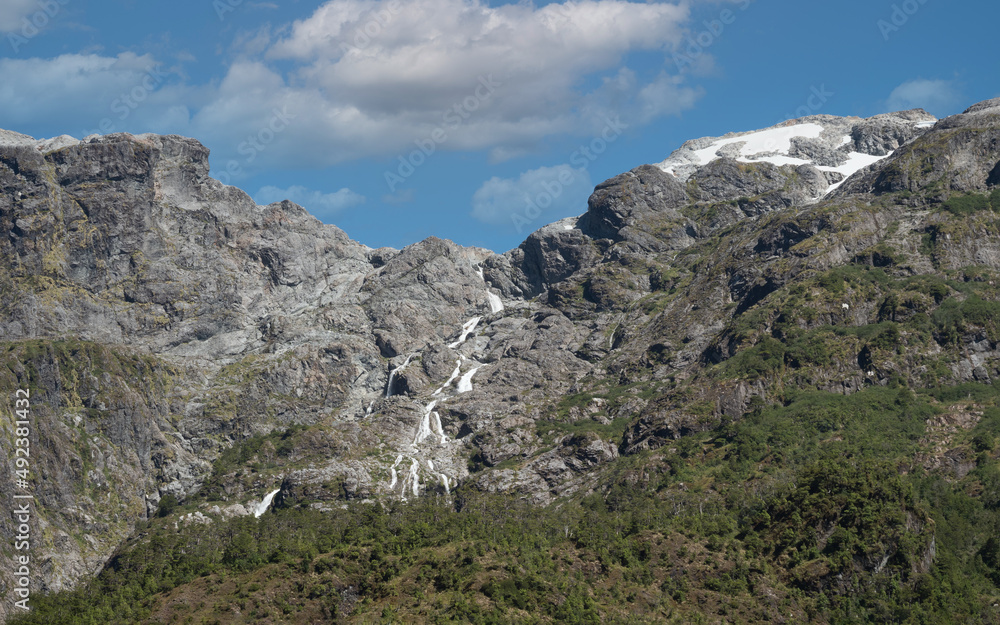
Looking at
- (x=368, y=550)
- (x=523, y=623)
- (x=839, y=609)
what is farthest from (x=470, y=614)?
(x=839, y=609)

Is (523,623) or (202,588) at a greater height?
(202,588)

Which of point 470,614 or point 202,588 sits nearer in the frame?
point 470,614

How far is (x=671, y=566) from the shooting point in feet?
651

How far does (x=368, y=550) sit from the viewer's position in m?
196

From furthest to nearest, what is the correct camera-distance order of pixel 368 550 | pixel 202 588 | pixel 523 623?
pixel 368 550 → pixel 202 588 → pixel 523 623

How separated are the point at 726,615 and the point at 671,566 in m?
16.5

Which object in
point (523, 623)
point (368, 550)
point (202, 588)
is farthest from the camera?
point (368, 550)

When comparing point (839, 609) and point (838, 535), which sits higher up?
point (838, 535)

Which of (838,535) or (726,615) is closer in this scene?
(726,615)

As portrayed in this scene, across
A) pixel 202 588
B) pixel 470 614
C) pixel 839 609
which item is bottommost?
pixel 839 609

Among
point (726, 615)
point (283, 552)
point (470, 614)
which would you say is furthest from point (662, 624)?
point (283, 552)

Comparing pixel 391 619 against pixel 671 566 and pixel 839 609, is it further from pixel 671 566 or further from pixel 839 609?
pixel 839 609

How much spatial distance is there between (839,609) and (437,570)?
74371 mm

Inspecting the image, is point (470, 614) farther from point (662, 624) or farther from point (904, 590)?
point (904, 590)
